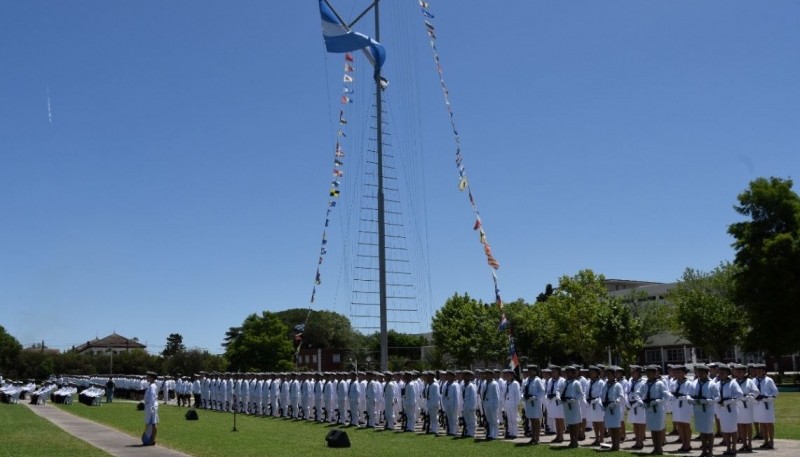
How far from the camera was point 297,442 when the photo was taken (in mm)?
19719

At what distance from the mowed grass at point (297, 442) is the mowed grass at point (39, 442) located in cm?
186

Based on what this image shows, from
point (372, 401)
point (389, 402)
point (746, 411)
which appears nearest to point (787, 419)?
point (746, 411)

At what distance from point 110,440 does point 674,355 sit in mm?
60351

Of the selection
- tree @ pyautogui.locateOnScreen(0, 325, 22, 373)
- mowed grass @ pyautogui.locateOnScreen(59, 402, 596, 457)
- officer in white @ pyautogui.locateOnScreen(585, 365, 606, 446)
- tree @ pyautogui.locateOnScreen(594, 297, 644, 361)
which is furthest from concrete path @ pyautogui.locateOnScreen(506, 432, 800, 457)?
tree @ pyautogui.locateOnScreen(0, 325, 22, 373)

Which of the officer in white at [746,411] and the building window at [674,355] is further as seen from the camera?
the building window at [674,355]

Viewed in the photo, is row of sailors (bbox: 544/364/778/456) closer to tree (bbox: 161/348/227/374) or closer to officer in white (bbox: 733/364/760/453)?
officer in white (bbox: 733/364/760/453)

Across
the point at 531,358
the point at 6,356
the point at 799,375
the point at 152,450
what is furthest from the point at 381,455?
the point at 6,356

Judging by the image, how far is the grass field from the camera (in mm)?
16734

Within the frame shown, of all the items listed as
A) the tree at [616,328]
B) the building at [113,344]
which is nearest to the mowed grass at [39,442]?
the tree at [616,328]

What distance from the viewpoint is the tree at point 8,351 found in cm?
9150

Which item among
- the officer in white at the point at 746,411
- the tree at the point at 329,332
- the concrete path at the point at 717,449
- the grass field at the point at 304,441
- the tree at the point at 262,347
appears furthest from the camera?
the tree at the point at 329,332

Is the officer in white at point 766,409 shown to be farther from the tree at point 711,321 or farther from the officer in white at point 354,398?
the tree at point 711,321

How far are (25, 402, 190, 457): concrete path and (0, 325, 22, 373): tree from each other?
7017 cm

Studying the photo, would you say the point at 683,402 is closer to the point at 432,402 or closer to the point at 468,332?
the point at 432,402
